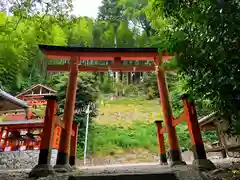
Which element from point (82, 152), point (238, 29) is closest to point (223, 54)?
point (238, 29)

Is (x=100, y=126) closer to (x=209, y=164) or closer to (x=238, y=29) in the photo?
(x=209, y=164)

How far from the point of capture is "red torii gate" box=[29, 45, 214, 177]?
3.80 meters

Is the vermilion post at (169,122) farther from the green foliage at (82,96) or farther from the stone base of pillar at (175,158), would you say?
the green foliage at (82,96)

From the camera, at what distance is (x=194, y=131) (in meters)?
3.29

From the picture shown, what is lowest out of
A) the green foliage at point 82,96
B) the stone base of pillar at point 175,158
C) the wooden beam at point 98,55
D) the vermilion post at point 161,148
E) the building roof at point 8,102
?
the stone base of pillar at point 175,158

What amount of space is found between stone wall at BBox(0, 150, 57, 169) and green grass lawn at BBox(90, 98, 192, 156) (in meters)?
3.33

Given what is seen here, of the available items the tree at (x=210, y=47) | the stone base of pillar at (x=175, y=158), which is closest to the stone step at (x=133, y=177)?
the stone base of pillar at (x=175, y=158)

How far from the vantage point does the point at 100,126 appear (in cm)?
1428

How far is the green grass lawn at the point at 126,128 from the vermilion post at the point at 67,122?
26.0ft

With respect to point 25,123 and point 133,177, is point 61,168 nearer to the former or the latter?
point 133,177

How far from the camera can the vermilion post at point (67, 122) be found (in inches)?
142

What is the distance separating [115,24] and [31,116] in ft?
40.6

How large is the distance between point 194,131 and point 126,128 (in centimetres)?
1129

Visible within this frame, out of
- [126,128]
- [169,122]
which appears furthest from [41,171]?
[126,128]
